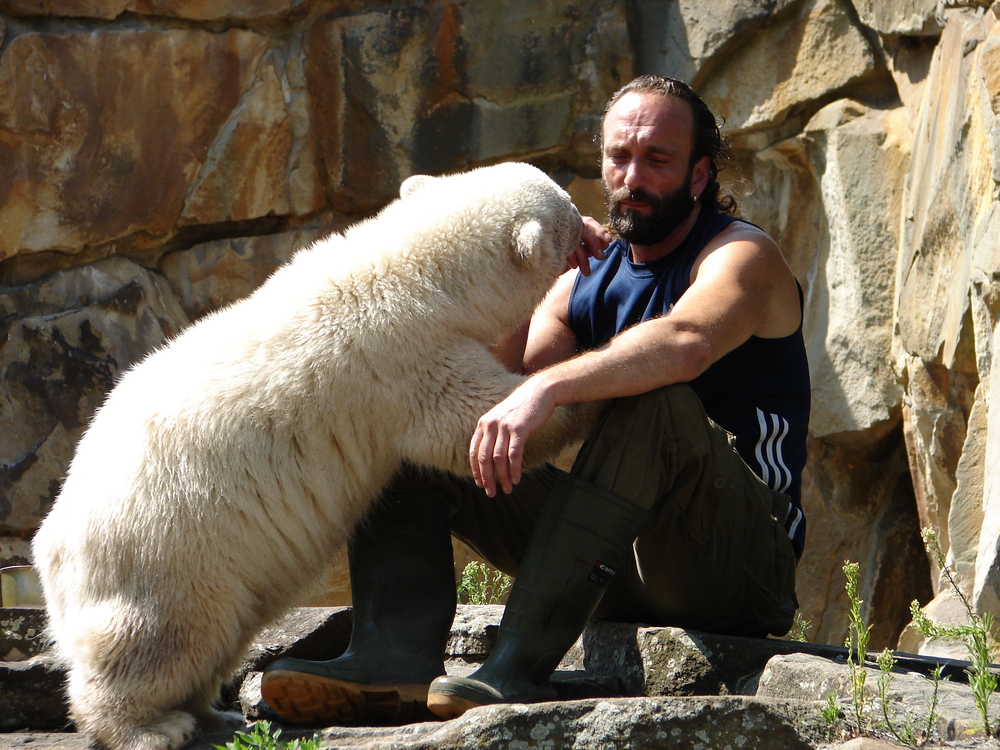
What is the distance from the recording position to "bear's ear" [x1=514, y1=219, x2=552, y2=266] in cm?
288

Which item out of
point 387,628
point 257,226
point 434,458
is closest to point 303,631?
point 387,628

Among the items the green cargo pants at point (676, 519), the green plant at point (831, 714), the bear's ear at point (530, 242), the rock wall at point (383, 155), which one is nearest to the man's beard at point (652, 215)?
the bear's ear at point (530, 242)

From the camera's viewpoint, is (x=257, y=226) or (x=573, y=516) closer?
(x=573, y=516)

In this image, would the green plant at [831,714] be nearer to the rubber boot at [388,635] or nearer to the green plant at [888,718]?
the green plant at [888,718]

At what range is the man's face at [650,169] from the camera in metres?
3.26

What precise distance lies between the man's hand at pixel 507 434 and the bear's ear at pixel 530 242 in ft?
1.78

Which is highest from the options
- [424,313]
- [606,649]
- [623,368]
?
[424,313]

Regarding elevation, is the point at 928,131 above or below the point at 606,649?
above

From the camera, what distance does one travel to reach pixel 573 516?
2406 millimetres

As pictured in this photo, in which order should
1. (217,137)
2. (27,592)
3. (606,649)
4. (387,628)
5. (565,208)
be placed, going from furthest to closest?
(217,137) < (27,592) < (565,208) < (606,649) < (387,628)

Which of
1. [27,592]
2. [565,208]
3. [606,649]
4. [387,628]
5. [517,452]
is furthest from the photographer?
[27,592]

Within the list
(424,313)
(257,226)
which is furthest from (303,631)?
(257,226)

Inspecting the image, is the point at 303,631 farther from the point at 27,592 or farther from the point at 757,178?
the point at 757,178

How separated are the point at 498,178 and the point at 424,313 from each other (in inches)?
22.8
